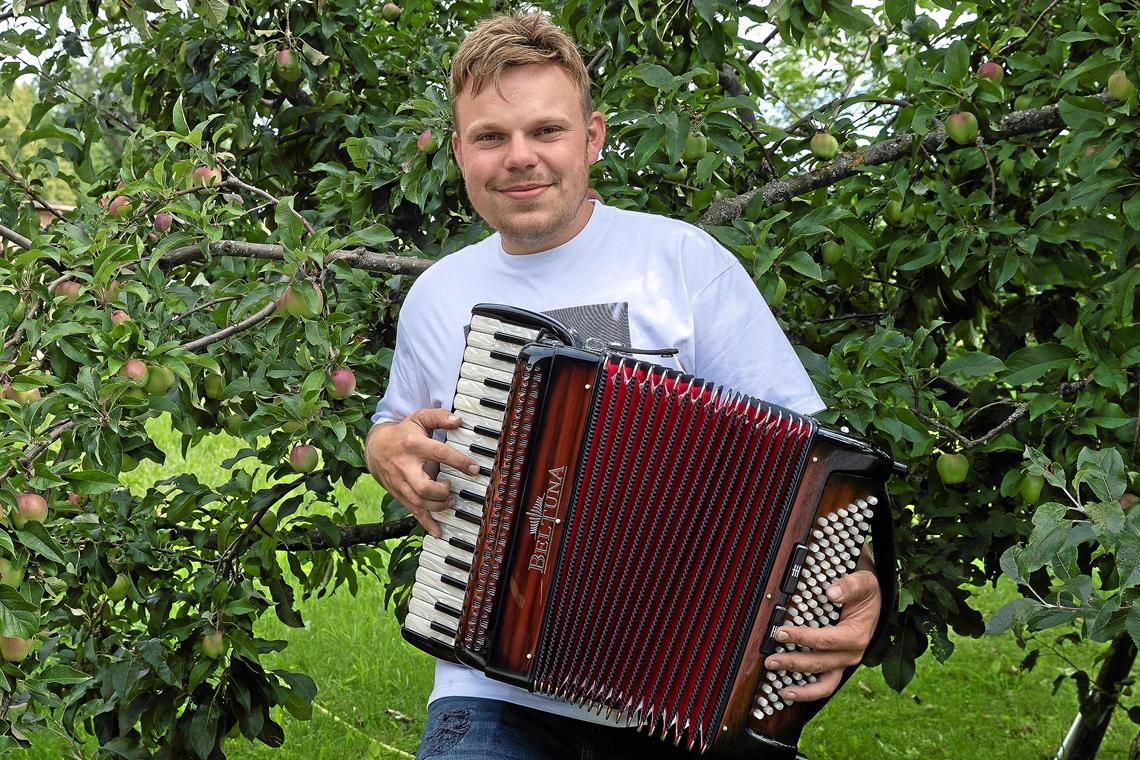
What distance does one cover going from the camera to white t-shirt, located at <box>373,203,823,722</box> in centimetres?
210

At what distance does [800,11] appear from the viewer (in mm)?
2557

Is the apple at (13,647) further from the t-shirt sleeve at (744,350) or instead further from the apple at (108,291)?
the t-shirt sleeve at (744,350)

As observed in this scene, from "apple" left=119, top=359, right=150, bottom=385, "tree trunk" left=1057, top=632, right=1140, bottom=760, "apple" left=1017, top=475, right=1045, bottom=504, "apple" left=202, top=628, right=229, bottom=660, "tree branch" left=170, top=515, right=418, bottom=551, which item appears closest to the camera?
"apple" left=119, top=359, right=150, bottom=385

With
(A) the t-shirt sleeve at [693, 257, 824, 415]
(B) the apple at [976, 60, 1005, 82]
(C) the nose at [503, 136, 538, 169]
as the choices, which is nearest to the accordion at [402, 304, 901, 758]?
(A) the t-shirt sleeve at [693, 257, 824, 415]

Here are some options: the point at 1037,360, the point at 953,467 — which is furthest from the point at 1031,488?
the point at 1037,360

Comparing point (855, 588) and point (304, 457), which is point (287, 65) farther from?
point (855, 588)

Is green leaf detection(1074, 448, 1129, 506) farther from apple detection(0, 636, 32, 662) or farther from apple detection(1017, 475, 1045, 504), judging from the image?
apple detection(0, 636, 32, 662)

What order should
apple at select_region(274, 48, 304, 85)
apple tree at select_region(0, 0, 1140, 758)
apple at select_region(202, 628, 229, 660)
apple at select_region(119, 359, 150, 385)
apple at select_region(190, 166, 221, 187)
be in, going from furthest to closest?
apple at select_region(274, 48, 304, 85), apple at select_region(202, 628, 229, 660), apple at select_region(190, 166, 221, 187), apple tree at select_region(0, 0, 1140, 758), apple at select_region(119, 359, 150, 385)

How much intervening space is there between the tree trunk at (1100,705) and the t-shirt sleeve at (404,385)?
7.76 feet

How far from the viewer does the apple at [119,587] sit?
2830mm

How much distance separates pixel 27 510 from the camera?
6.57 ft

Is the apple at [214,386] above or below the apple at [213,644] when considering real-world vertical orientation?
above

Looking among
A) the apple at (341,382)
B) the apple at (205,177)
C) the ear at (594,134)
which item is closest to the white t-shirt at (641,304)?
A: the ear at (594,134)

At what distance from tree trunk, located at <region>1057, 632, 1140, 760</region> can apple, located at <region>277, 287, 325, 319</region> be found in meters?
2.63
